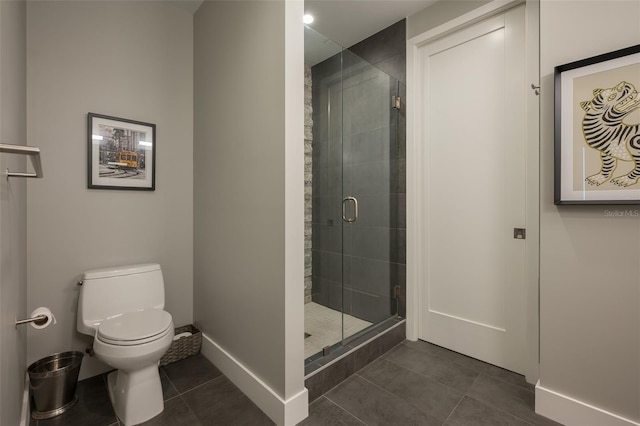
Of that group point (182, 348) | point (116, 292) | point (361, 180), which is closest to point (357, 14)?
point (361, 180)

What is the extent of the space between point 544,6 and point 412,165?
1.21 m

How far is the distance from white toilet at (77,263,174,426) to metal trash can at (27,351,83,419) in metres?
0.20

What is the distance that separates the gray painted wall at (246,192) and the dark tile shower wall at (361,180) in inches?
27.3

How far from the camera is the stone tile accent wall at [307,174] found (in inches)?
89.2

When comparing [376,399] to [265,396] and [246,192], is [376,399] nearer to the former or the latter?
[265,396]

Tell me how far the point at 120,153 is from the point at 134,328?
1.22 m

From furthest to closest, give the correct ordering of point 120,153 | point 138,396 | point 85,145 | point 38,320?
point 120,153 → point 85,145 → point 138,396 → point 38,320

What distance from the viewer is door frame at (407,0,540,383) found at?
5.81 ft

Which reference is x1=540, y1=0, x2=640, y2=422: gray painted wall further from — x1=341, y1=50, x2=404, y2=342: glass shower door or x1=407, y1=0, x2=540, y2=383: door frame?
x1=341, y1=50, x2=404, y2=342: glass shower door

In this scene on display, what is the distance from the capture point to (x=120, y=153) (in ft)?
6.74

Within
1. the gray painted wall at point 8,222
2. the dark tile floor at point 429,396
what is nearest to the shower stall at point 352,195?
the dark tile floor at point 429,396

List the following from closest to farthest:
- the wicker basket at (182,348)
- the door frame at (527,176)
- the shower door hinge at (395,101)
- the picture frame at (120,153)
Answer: the door frame at (527,176) < the picture frame at (120,153) < the wicker basket at (182,348) < the shower door hinge at (395,101)

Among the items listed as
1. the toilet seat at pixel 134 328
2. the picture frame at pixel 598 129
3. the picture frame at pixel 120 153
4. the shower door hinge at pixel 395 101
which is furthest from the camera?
the shower door hinge at pixel 395 101

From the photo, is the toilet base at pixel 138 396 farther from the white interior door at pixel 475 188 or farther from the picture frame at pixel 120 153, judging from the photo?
the white interior door at pixel 475 188
